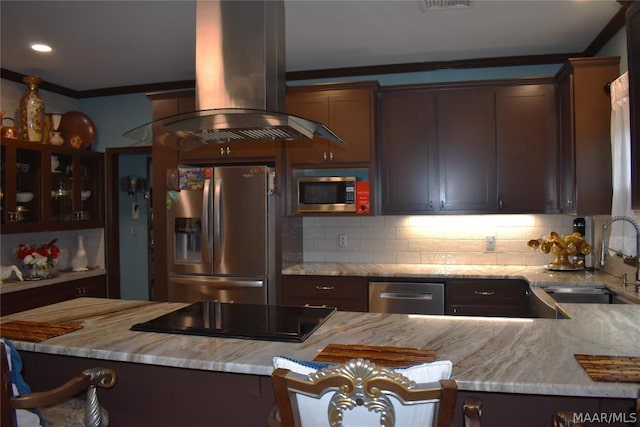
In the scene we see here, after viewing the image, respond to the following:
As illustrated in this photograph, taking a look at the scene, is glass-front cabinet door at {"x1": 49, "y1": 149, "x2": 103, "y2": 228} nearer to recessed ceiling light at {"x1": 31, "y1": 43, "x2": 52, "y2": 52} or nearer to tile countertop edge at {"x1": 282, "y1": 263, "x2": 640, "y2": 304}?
recessed ceiling light at {"x1": 31, "y1": 43, "x2": 52, "y2": 52}

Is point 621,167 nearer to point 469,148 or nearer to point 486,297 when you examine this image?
point 469,148

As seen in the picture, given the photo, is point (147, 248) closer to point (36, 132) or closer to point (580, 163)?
point (36, 132)

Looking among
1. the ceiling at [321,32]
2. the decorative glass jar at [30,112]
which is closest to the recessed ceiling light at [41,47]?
the ceiling at [321,32]

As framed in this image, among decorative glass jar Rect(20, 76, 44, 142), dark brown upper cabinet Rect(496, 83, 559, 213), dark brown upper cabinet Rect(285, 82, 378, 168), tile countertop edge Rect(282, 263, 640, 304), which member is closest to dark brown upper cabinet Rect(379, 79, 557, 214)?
dark brown upper cabinet Rect(496, 83, 559, 213)

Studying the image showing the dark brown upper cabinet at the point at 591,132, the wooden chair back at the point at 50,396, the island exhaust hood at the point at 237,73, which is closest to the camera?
the wooden chair back at the point at 50,396

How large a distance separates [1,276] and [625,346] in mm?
4246

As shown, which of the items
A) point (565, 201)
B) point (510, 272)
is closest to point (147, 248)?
point (510, 272)

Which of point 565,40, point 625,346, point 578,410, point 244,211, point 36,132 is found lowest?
point 578,410

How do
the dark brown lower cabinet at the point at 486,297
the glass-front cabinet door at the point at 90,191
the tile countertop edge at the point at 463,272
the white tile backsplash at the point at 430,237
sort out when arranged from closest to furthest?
the tile countertop edge at the point at 463,272 → the dark brown lower cabinet at the point at 486,297 → the white tile backsplash at the point at 430,237 → the glass-front cabinet door at the point at 90,191

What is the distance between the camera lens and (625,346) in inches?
63.2

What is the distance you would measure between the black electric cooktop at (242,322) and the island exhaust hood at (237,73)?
857 mm

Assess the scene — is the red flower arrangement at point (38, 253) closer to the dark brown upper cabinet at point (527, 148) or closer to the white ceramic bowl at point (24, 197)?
the white ceramic bowl at point (24, 197)

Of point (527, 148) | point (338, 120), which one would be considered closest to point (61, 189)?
point (338, 120)

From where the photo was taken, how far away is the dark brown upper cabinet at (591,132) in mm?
3260
